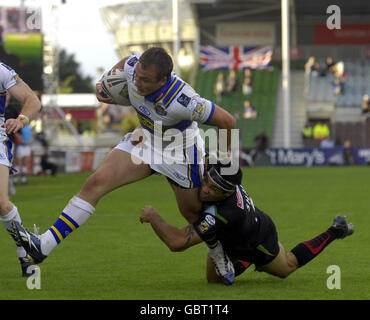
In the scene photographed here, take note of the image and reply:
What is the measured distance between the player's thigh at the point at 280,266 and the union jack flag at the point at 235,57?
40.9 meters

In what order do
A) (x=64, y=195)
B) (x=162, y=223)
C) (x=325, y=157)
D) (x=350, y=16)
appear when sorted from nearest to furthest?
(x=162, y=223)
(x=64, y=195)
(x=325, y=157)
(x=350, y=16)

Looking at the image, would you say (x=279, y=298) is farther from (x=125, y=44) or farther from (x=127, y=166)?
(x=125, y=44)

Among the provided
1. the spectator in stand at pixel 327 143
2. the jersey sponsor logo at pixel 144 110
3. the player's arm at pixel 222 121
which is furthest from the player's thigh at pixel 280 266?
the spectator in stand at pixel 327 143

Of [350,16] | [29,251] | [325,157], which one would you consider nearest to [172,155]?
[29,251]

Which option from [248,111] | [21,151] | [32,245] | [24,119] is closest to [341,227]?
[32,245]

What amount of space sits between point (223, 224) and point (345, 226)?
1438 mm

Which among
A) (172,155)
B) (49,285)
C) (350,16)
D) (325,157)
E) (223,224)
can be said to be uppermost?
(350,16)

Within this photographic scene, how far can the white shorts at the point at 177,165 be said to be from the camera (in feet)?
24.7

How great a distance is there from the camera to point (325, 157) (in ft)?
125

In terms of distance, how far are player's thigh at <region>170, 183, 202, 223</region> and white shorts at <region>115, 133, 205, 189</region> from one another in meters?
0.05

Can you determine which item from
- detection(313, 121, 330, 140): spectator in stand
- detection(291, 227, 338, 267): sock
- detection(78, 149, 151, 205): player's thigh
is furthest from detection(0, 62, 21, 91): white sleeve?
detection(313, 121, 330, 140): spectator in stand

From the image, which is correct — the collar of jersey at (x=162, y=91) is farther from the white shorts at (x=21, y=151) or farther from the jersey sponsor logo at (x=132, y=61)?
the white shorts at (x=21, y=151)

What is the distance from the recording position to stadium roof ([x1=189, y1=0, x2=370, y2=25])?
5122 centimetres

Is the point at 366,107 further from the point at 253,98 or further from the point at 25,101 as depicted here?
the point at 25,101
